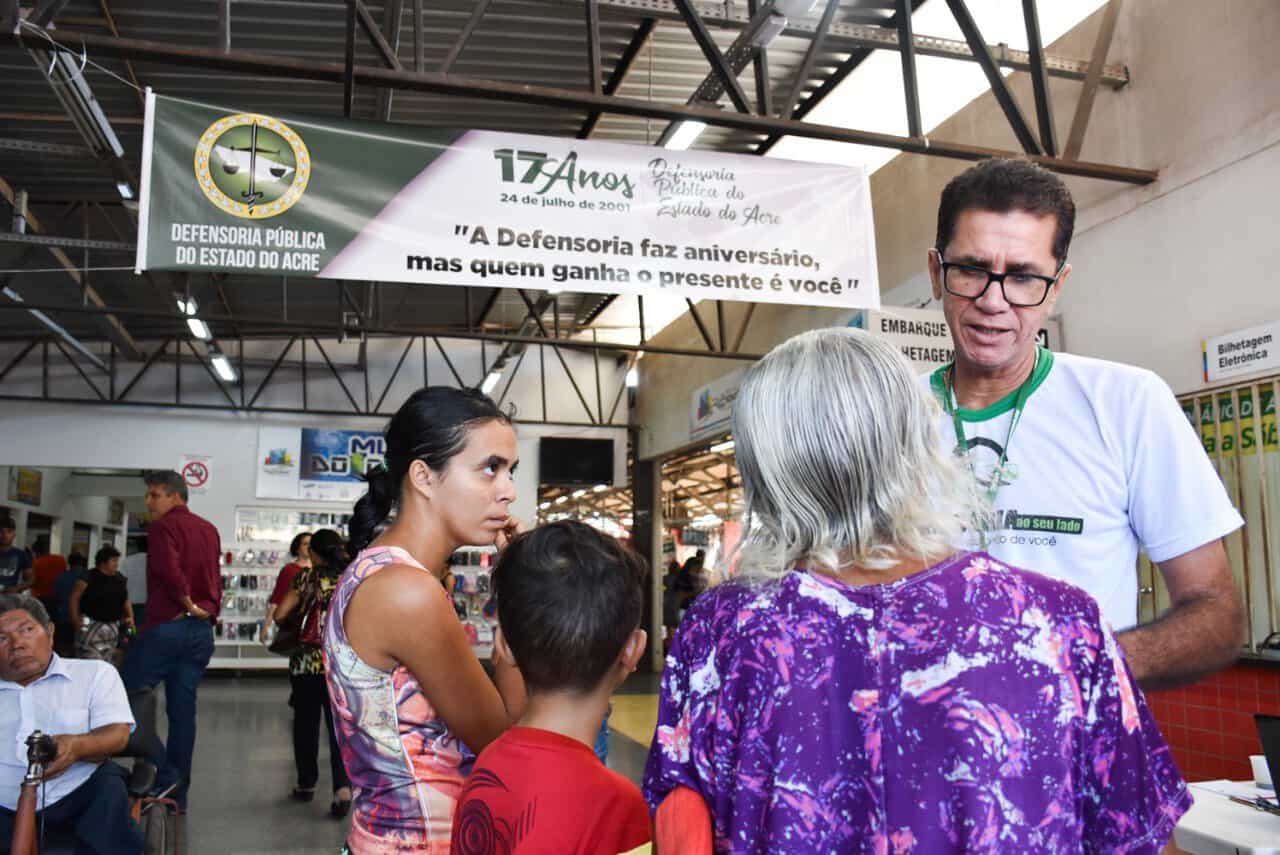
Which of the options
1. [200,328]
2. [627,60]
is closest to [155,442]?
[200,328]

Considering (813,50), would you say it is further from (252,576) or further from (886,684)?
(252,576)

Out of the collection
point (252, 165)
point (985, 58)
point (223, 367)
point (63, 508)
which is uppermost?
point (223, 367)

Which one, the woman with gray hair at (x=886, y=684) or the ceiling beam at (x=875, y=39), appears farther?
the ceiling beam at (x=875, y=39)

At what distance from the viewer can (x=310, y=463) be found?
15.0 meters

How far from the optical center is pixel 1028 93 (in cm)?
682

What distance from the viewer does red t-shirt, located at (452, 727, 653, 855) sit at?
143 centimetres

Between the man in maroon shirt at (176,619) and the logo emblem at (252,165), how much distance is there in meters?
2.29

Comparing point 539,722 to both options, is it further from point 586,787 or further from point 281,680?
point 281,680

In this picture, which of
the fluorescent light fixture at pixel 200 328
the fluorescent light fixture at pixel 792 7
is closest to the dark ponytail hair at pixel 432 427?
the fluorescent light fixture at pixel 792 7

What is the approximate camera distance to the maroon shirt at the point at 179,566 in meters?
5.73

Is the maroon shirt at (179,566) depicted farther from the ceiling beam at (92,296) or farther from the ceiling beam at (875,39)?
the ceiling beam at (875,39)

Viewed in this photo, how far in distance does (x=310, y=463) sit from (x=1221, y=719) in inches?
502

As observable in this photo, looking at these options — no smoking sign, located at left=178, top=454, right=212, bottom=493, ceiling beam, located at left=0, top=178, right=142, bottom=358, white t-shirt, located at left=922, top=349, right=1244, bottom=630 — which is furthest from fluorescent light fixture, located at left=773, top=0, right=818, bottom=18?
no smoking sign, located at left=178, top=454, right=212, bottom=493

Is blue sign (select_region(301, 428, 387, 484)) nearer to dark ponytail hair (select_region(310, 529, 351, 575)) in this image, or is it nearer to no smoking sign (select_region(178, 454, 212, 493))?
no smoking sign (select_region(178, 454, 212, 493))
